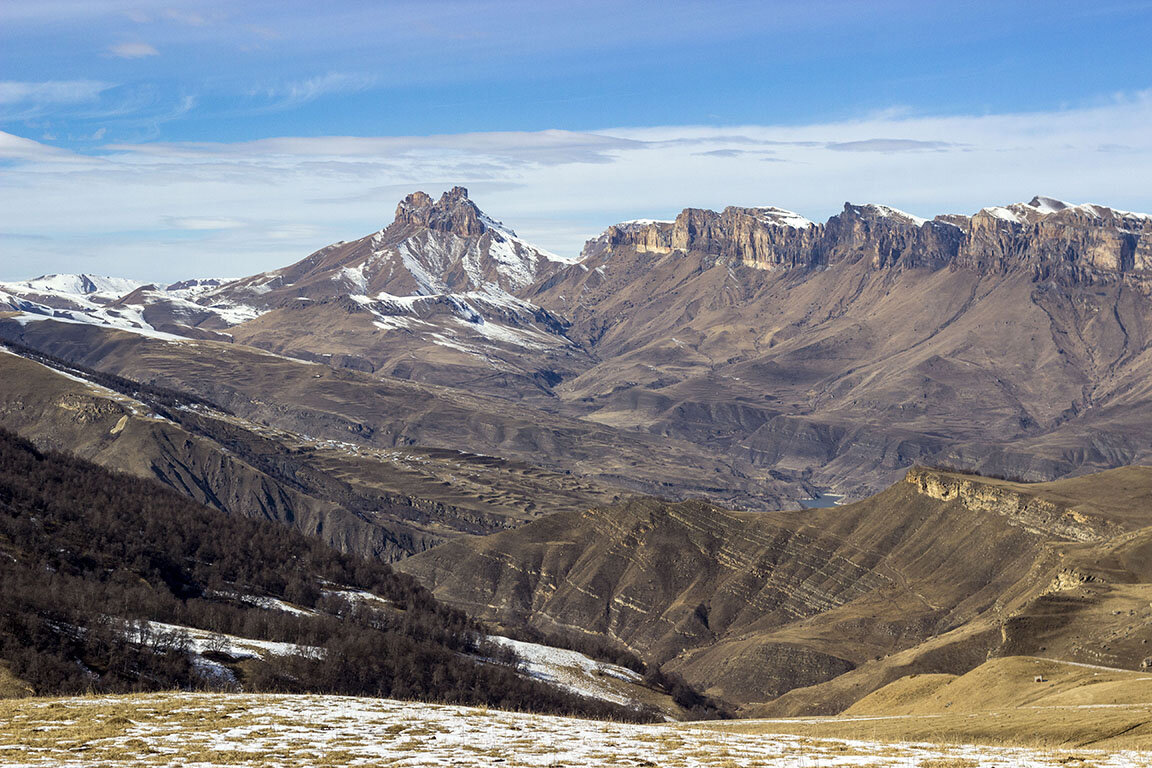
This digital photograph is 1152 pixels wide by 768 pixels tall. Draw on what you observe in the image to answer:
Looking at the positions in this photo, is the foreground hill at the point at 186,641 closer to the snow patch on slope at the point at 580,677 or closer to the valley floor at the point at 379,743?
the snow patch on slope at the point at 580,677

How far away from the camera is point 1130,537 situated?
19188 cm

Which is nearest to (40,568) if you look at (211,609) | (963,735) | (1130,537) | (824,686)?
(211,609)

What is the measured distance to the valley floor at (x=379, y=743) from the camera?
5028cm

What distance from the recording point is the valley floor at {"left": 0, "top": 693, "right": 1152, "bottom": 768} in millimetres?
50281

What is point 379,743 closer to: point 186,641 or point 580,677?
point 186,641

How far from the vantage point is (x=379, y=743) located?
182 ft

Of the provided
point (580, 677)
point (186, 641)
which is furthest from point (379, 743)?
point (580, 677)

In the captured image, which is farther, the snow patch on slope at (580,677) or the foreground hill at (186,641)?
the snow patch on slope at (580,677)

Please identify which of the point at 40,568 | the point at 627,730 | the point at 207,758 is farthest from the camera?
the point at 40,568

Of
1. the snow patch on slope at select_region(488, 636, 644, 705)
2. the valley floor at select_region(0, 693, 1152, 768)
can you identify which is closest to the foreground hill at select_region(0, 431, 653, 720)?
the snow patch on slope at select_region(488, 636, 644, 705)

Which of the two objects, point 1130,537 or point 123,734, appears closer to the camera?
point 123,734

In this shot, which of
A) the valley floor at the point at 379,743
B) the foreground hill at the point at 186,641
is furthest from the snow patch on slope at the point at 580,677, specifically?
the valley floor at the point at 379,743

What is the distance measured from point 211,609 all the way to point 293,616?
46.4ft

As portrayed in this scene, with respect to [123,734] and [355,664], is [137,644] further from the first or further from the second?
[123,734]
